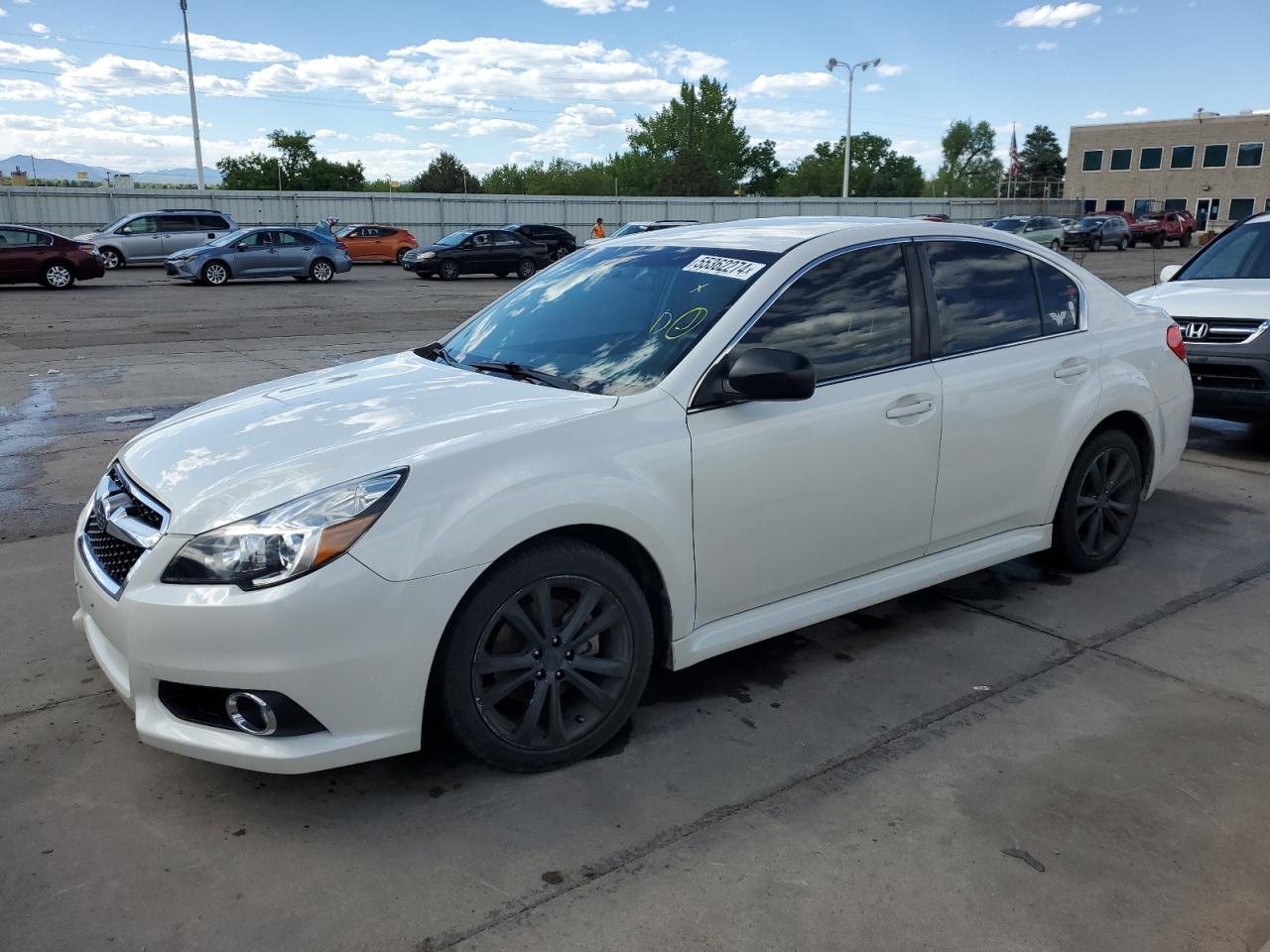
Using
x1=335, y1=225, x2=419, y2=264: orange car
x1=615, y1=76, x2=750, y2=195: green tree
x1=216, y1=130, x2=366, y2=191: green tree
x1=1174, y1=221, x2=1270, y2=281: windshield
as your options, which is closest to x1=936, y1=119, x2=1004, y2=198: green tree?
x1=615, y1=76, x2=750, y2=195: green tree

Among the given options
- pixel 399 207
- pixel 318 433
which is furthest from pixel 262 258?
pixel 318 433

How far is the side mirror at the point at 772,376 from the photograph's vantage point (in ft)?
10.9

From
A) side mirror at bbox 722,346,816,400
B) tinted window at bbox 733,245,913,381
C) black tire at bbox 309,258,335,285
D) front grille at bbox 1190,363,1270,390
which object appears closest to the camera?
side mirror at bbox 722,346,816,400

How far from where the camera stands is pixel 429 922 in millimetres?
2543

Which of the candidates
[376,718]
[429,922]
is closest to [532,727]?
[376,718]

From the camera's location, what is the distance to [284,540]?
9.10 feet

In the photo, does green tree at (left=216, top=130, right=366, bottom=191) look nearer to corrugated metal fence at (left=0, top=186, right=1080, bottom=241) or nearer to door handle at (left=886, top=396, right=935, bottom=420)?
corrugated metal fence at (left=0, top=186, right=1080, bottom=241)

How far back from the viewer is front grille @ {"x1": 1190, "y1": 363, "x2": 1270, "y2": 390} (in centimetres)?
716

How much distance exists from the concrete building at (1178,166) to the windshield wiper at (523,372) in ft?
262

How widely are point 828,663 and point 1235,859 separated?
1.58m

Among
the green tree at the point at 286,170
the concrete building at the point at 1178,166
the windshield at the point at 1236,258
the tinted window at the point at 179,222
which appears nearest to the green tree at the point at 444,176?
the green tree at the point at 286,170

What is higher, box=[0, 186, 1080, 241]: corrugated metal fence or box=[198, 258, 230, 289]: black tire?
box=[0, 186, 1080, 241]: corrugated metal fence

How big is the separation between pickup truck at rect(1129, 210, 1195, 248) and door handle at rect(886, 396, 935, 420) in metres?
48.3

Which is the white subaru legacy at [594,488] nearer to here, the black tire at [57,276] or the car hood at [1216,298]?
the car hood at [1216,298]
